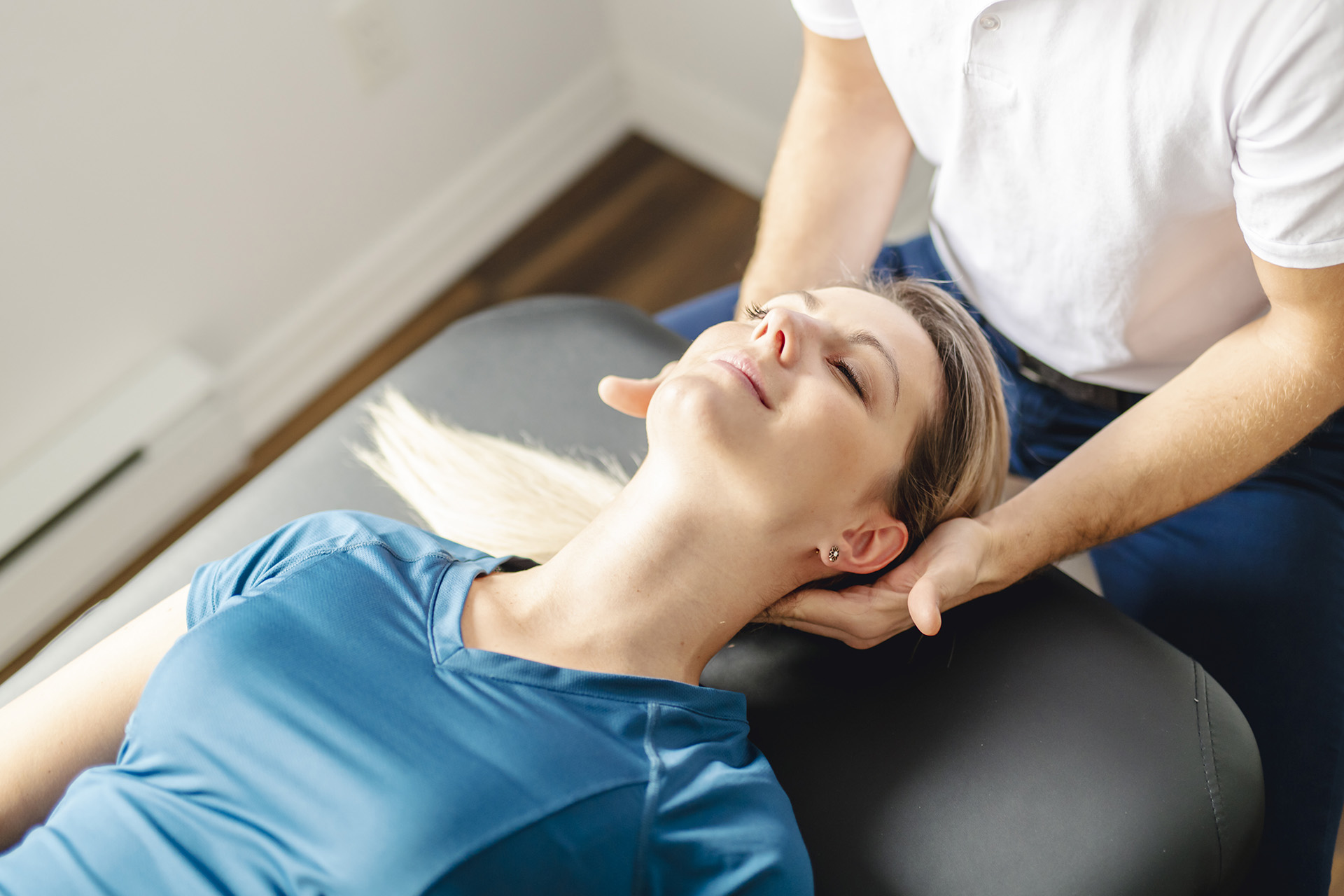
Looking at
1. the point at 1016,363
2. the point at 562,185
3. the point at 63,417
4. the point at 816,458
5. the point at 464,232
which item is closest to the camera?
the point at 816,458

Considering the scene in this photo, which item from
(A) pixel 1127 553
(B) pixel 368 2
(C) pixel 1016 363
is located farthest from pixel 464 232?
(A) pixel 1127 553

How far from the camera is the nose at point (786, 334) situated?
1018mm

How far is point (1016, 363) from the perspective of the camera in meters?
1.35

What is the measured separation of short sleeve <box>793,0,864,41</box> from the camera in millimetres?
1214

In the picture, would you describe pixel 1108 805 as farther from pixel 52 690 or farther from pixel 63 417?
pixel 63 417

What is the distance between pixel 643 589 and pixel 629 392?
10.4 inches

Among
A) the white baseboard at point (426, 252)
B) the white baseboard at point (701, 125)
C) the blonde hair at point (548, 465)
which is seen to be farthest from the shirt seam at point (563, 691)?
the white baseboard at point (701, 125)

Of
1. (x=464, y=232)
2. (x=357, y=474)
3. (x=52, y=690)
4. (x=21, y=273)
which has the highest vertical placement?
(x=21, y=273)

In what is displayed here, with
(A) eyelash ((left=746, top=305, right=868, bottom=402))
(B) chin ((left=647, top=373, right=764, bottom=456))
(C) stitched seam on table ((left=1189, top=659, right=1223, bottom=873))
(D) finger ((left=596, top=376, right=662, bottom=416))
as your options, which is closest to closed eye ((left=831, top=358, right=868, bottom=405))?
(A) eyelash ((left=746, top=305, right=868, bottom=402))

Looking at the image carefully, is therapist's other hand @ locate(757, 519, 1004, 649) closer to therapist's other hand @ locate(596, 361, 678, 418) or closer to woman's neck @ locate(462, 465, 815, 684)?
woman's neck @ locate(462, 465, 815, 684)

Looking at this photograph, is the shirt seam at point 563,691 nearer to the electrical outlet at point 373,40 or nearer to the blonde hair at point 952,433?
the blonde hair at point 952,433

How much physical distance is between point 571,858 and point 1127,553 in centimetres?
80

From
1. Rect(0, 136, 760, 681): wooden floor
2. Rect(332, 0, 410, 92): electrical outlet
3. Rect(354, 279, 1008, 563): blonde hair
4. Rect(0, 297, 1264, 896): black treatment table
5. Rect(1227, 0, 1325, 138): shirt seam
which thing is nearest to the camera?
Rect(1227, 0, 1325, 138): shirt seam

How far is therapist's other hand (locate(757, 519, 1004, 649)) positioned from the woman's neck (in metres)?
0.07
